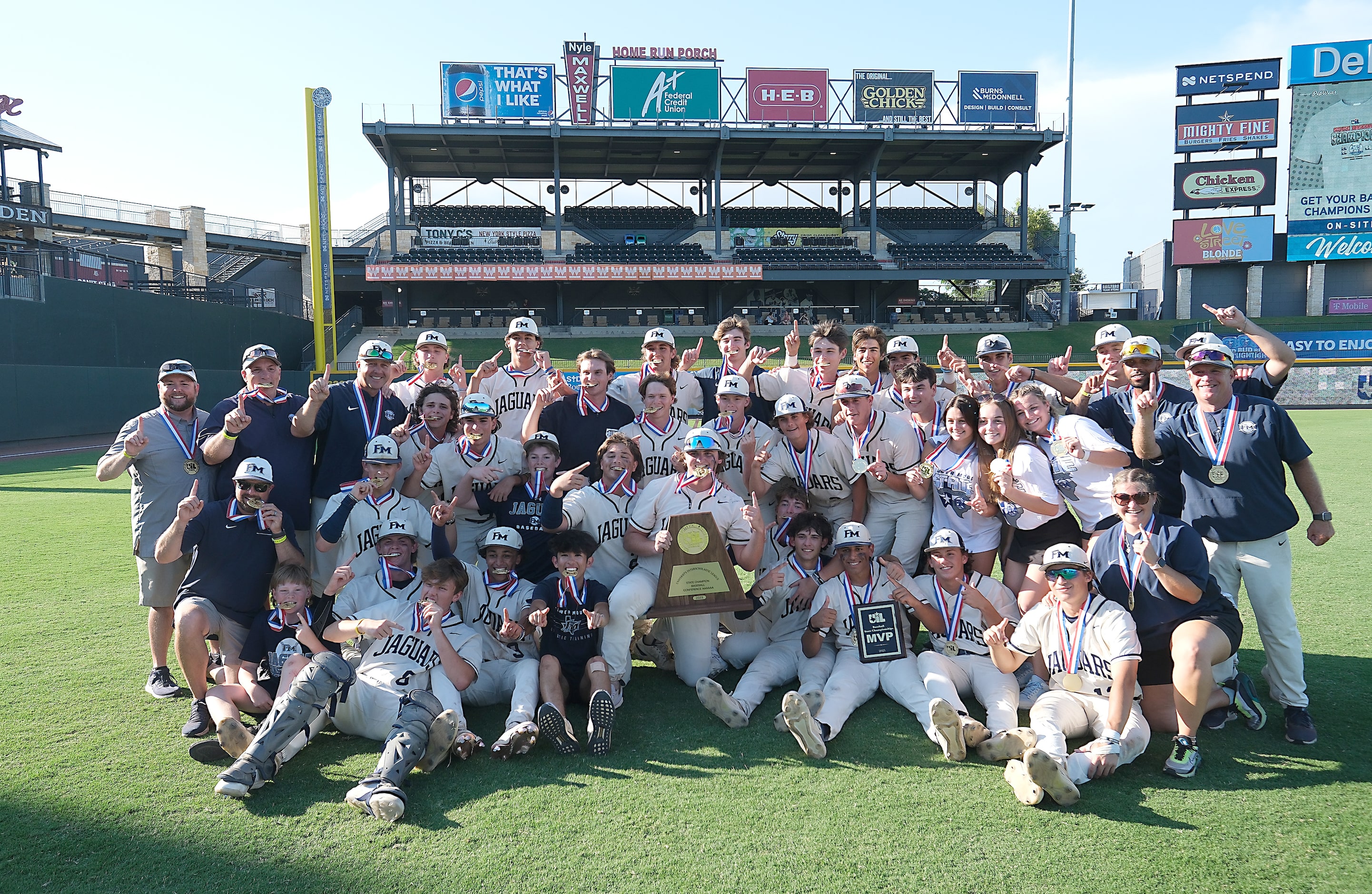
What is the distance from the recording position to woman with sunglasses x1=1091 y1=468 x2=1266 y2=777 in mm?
4262

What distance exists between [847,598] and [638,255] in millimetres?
36608

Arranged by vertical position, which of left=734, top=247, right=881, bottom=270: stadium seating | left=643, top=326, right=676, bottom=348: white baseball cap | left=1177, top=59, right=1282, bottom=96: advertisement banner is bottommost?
left=643, top=326, right=676, bottom=348: white baseball cap

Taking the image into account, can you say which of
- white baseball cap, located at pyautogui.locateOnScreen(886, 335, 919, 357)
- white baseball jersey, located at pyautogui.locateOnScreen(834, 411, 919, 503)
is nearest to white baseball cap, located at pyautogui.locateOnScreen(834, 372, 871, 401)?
white baseball jersey, located at pyautogui.locateOnScreen(834, 411, 919, 503)

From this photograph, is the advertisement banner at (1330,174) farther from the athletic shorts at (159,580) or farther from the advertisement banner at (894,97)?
the athletic shorts at (159,580)

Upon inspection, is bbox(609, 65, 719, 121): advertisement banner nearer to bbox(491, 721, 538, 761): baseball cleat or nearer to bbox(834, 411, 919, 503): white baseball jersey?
bbox(834, 411, 919, 503): white baseball jersey

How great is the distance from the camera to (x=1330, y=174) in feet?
136

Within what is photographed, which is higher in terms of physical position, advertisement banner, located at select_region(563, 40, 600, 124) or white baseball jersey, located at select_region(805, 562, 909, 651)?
advertisement banner, located at select_region(563, 40, 600, 124)

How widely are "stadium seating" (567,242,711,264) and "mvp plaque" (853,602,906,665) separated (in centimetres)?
3524

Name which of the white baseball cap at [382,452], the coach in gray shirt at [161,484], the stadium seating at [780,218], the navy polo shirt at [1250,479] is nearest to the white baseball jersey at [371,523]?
the white baseball cap at [382,452]

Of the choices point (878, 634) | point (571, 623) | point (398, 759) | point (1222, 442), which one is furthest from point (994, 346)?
point (398, 759)

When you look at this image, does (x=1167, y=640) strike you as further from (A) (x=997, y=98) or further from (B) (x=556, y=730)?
(A) (x=997, y=98)

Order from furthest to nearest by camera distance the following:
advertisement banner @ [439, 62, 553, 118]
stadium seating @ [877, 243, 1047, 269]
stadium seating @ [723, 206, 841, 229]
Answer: stadium seating @ [723, 206, 841, 229]
stadium seating @ [877, 243, 1047, 269]
advertisement banner @ [439, 62, 553, 118]

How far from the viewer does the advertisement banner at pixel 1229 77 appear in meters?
42.0

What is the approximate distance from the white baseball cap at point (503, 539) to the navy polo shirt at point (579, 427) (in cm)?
108
